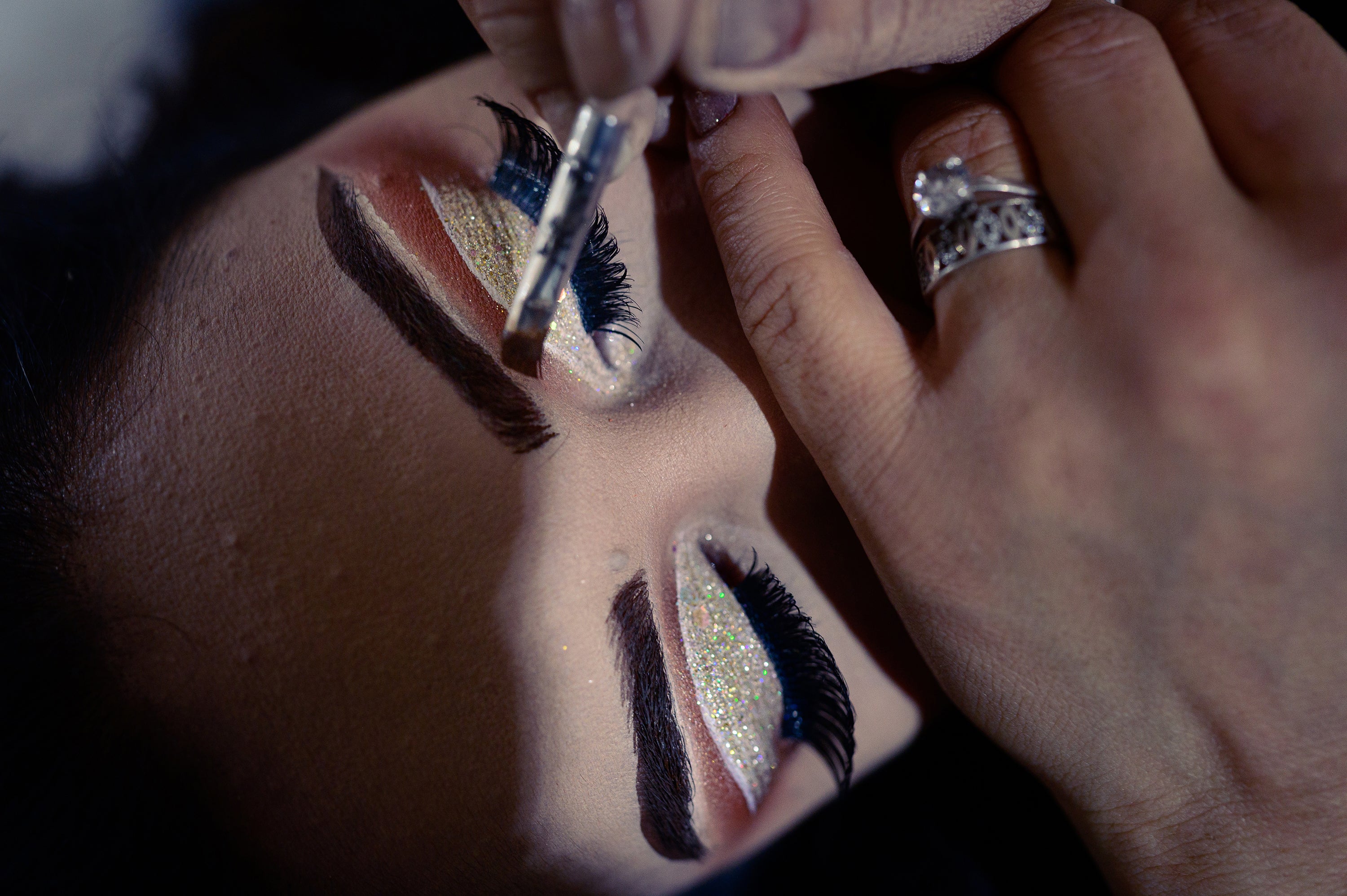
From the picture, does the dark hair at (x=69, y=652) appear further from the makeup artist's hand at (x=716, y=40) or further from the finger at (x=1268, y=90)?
the finger at (x=1268, y=90)

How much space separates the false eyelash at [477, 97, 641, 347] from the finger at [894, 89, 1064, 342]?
226 millimetres

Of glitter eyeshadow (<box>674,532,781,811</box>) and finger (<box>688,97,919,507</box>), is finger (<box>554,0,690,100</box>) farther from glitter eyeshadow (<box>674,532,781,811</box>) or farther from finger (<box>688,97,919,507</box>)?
glitter eyeshadow (<box>674,532,781,811</box>)

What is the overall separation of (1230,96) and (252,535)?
72cm

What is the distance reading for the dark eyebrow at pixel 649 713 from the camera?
56cm

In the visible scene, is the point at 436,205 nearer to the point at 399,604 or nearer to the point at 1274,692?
the point at 399,604

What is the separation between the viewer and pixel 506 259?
21.8 inches

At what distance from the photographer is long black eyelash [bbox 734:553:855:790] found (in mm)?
613

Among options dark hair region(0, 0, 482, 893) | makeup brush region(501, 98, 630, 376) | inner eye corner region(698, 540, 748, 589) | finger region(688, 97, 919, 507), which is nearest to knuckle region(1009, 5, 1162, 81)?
finger region(688, 97, 919, 507)

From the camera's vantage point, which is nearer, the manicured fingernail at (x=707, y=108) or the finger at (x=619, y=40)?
the finger at (x=619, y=40)

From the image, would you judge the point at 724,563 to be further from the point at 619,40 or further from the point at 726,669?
the point at 619,40

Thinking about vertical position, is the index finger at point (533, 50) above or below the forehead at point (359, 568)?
above

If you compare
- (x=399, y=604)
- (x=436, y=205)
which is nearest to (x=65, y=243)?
(x=436, y=205)

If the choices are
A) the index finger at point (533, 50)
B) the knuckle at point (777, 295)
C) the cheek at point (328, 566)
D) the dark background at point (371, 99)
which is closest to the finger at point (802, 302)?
the knuckle at point (777, 295)

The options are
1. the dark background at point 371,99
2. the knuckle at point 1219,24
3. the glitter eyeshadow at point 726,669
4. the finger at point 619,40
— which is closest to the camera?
the finger at point 619,40
